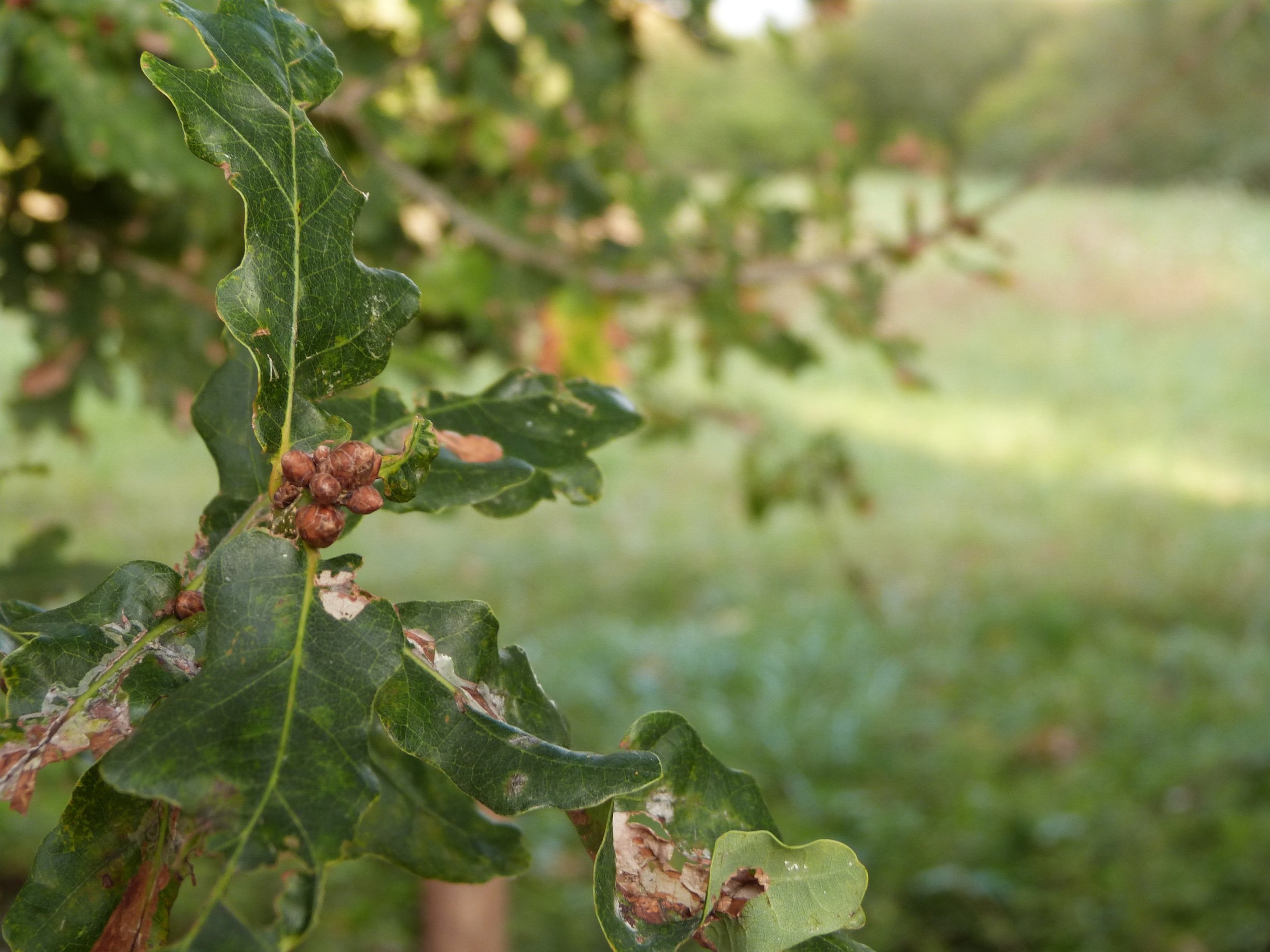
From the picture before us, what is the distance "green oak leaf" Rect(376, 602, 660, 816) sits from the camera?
35 cm

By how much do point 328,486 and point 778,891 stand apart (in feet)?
0.62

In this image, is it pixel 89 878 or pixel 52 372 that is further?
pixel 52 372

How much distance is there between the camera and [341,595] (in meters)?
0.37

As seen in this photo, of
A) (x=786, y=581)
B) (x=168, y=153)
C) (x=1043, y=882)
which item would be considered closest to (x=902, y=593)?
(x=786, y=581)

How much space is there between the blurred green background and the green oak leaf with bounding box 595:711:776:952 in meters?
0.52

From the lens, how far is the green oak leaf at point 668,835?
0.36 meters

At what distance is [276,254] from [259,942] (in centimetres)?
21

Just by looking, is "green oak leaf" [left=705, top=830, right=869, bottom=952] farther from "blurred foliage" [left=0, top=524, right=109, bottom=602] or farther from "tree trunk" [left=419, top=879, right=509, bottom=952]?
"tree trunk" [left=419, top=879, right=509, bottom=952]

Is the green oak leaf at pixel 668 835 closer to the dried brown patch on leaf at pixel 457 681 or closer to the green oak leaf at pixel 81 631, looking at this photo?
the dried brown patch on leaf at pixel 457 681

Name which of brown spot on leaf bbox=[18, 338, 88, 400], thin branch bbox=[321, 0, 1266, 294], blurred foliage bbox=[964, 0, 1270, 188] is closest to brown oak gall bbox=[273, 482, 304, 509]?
thin branch bbox=[321, 0, 1266, 294]

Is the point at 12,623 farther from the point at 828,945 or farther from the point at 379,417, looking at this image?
the point at 828,945

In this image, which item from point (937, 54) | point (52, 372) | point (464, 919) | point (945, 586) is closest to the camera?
point (52, 372)

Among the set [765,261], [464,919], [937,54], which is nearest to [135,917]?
[765,261]

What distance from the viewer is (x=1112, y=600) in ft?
12.1
